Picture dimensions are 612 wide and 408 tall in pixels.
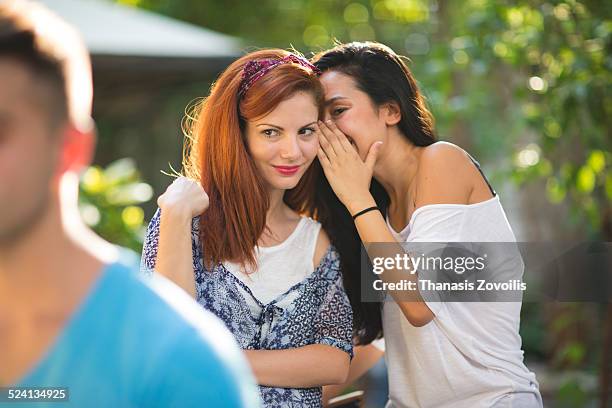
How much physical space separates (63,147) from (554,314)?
20.7ft

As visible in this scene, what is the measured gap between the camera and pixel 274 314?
234 centimetres

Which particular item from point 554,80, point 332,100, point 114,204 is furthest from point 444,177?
point 114,204

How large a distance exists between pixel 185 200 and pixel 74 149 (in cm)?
105

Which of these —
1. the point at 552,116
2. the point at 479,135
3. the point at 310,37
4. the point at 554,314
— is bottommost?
the point at 554,314

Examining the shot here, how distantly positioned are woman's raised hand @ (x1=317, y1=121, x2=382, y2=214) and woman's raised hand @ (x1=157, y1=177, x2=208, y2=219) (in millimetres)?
429

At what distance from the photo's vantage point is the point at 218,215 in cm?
238

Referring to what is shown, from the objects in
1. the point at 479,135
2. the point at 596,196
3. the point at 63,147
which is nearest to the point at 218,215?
the point at 63,147

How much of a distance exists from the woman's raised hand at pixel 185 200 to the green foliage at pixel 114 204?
2474mm

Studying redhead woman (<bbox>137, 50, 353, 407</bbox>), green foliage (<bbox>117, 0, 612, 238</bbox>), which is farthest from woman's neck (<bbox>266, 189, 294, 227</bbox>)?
green foliage (<bbox>117, 0, 612, 238</bbox>)

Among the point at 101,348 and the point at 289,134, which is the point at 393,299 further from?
the point at 101,348

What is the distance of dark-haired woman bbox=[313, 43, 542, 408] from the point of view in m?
2.38

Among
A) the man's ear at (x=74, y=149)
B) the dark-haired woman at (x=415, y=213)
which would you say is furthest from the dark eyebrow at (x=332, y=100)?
the man's ear at (x=74, y=149)

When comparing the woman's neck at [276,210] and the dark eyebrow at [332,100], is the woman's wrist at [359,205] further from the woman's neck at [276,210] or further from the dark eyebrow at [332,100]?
the dark eyebrow at [332,100]

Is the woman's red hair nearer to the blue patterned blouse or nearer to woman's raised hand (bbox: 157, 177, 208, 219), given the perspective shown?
the blue patterned blouse
